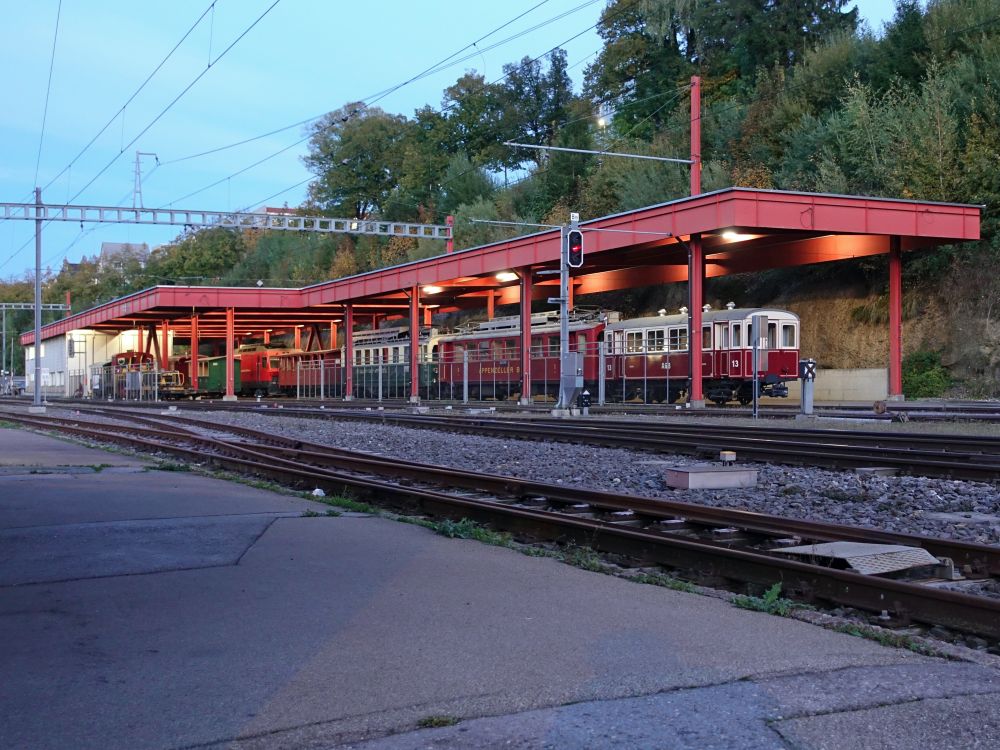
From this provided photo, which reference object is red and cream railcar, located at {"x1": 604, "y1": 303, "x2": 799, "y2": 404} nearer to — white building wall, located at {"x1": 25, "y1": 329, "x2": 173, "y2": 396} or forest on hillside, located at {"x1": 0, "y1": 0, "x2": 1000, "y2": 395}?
forest on hillside, located at {"x1": 0, "y1": 0, "x2": 1000, "y2": 395}

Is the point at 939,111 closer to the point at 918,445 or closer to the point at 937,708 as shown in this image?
the point at 918,445

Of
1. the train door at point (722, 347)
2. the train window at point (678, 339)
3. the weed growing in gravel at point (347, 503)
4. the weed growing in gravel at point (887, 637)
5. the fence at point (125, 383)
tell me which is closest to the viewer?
the weed growing in gravel at point (887, 637)

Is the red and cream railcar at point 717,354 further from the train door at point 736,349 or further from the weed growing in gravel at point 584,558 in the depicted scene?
the weed growing in gravel at point 584,558

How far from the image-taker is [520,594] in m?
6.85

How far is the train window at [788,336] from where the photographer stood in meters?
34.8

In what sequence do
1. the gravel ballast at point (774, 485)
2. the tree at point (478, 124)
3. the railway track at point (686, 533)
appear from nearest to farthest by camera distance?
the railway track at point (686, 533), the gravel ballast at point (774, 485), the tree at point (478, 124)

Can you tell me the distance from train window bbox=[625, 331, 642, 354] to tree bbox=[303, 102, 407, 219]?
53582 mm

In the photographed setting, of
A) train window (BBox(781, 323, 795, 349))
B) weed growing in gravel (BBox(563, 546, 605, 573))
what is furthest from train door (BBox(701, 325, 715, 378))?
weed growing in gravel (BBox(563, 546, 605, 573))

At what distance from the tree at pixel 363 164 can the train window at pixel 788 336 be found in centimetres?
5791

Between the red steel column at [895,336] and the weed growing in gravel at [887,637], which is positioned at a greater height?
the red steel column at [895,336]

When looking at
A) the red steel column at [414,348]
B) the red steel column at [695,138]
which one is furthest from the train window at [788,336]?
the red steel column at [414,348]

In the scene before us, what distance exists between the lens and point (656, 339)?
120ft

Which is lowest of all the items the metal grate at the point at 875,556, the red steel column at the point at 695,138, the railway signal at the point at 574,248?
the metal grate at the point at 875,556

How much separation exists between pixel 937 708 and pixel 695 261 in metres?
30.2
